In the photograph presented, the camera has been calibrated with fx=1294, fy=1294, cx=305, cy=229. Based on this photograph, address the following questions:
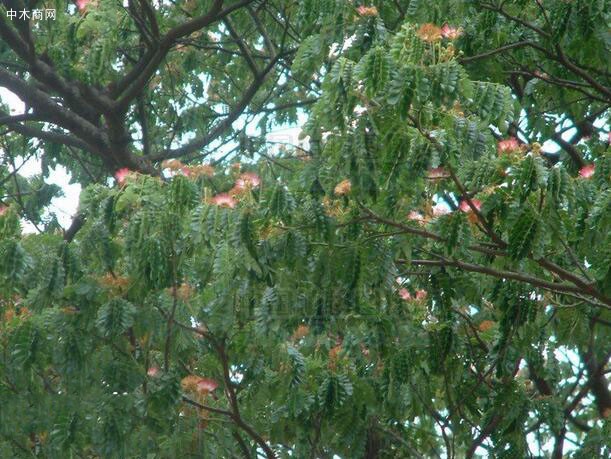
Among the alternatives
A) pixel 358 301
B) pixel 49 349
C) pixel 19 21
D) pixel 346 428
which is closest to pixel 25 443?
pixel 49 349

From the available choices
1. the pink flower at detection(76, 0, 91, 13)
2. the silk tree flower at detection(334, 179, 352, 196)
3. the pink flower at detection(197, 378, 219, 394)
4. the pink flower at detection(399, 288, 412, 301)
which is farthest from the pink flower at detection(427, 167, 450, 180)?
the pink flower at detection(76, 0, 91, 13)

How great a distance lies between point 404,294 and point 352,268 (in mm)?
997

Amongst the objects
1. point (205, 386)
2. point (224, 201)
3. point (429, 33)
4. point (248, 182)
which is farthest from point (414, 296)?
point (429, 33)

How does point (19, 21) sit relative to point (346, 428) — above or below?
above

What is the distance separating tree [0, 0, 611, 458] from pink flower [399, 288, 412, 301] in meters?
0.02

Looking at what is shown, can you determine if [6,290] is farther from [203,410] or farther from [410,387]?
[410,387]

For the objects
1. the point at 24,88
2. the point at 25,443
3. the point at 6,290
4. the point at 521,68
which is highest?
the point at 24,88

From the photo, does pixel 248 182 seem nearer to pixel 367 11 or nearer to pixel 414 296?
pixel 367 11

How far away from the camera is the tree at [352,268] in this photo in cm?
522

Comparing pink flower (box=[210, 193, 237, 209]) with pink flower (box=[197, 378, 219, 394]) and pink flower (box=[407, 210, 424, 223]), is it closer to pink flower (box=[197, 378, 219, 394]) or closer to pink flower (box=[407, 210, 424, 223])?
pink flower (box=[407, 210, 424, 223])

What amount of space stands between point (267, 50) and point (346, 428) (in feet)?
13.9

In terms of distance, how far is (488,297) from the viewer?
251 inches

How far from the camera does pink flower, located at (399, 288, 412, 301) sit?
257 inches

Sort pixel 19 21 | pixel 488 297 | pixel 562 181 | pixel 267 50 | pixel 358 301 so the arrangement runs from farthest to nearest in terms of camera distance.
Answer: pixel 267 50
pixel 19 21
pixel 488 297
pixel 358 301
pixel 562 181
